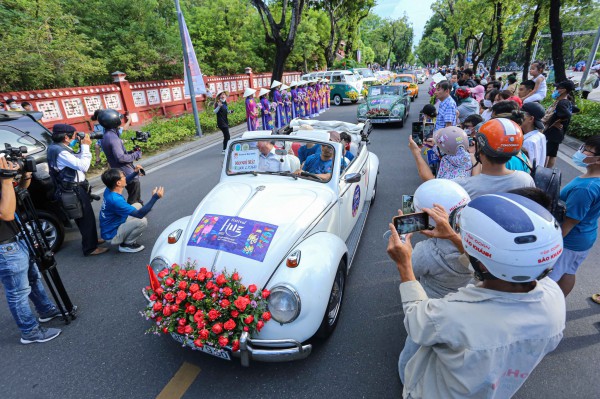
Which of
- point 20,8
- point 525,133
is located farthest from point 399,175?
point 20,8

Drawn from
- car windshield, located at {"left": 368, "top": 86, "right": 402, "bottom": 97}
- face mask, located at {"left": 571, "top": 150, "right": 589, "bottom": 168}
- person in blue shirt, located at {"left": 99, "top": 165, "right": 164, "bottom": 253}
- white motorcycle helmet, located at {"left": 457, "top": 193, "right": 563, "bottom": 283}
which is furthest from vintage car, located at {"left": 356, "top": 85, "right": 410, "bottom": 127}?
white motorcycle helmet, located at {"left": 457, "top": 193, "right": 563, "bottom": 283}

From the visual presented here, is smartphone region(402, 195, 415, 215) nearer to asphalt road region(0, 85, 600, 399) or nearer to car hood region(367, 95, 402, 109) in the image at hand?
asphalt road region(0, 85, 600, 399)

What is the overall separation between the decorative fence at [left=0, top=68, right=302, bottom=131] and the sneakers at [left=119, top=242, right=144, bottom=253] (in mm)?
8282

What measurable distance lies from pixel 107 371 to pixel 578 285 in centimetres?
483

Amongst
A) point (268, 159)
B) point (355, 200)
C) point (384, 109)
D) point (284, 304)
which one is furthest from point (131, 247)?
point (384, 109)

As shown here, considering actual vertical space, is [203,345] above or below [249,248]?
below

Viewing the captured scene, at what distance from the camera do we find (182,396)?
7.86 ft

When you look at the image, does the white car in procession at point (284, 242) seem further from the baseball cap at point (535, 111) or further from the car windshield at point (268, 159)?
the baseball cap at point (535, 111)

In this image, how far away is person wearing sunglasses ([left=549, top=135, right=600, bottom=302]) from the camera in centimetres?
234

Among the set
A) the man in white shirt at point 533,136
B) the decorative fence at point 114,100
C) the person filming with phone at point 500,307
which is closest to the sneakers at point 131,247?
the person filming with phone at point 500,307

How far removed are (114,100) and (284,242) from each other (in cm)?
1278

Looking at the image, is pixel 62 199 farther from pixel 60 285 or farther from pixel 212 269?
pixel 212 269

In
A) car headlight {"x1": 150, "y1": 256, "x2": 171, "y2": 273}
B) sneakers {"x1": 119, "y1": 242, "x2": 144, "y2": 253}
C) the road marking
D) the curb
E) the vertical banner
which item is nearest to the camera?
the road marking

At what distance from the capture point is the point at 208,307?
2336 millimetres
